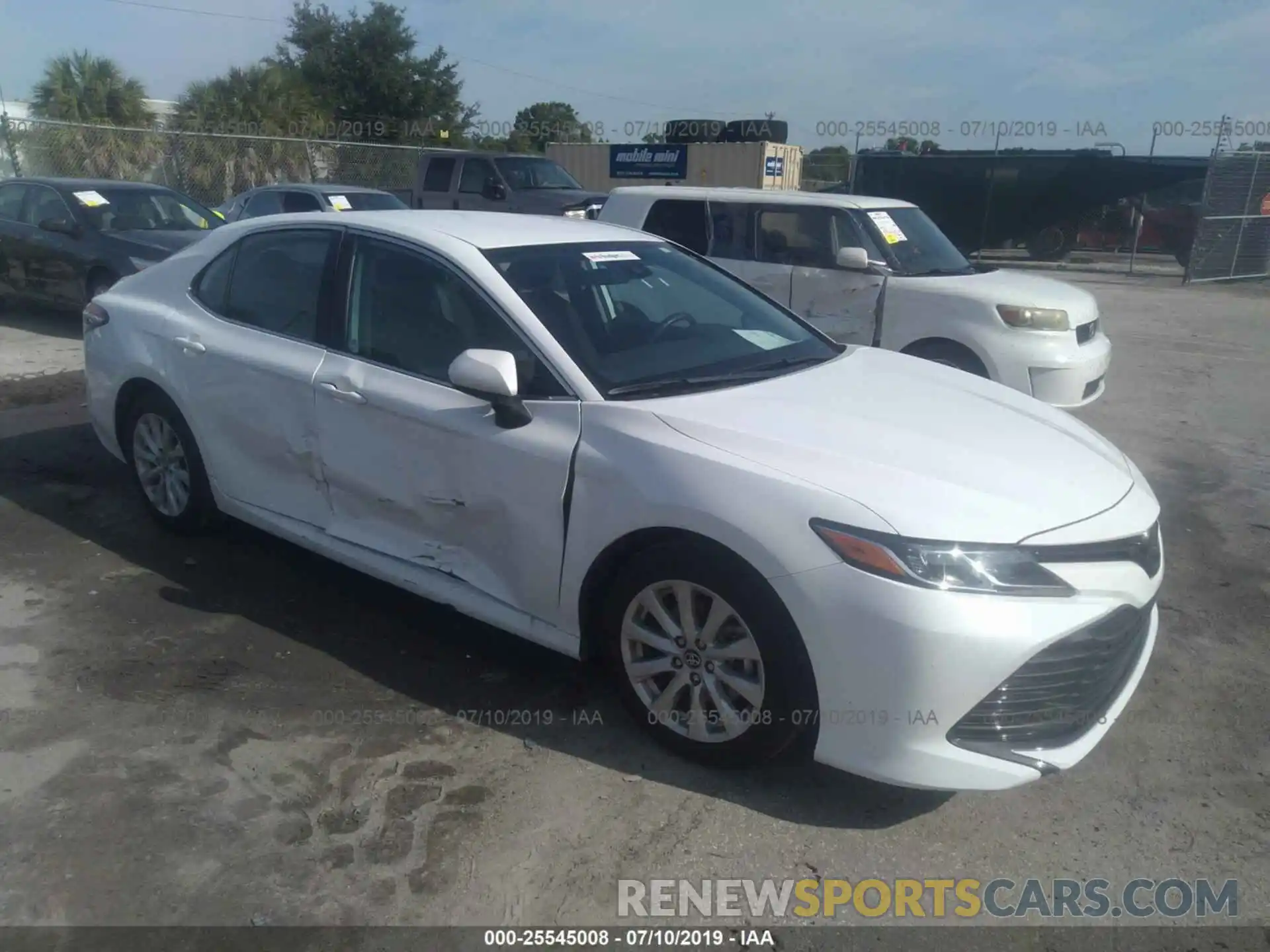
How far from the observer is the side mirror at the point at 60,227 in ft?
34.5

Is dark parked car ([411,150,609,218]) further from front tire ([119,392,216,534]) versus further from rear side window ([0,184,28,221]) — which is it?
front tire ([119,392,216,534])

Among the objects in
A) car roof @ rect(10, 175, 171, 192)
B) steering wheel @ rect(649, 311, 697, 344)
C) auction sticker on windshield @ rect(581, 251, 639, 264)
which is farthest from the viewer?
car roof @ rect(10, 175, 171, 192)

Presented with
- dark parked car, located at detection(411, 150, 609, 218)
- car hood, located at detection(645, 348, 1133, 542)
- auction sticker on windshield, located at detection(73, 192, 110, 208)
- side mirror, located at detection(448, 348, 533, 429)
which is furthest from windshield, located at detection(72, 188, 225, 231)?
car hood, located at detection(645, 348, 1133, 542)

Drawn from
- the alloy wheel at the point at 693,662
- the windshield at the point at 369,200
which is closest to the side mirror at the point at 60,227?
the windshield at the point at 369,200

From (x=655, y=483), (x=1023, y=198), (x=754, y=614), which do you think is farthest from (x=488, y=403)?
(x=1023, y=198)

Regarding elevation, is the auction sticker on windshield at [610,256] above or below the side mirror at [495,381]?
above

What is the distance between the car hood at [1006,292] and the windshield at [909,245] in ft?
0.57

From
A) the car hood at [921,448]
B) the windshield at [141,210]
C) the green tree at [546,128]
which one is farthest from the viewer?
the green tree at [546,128]

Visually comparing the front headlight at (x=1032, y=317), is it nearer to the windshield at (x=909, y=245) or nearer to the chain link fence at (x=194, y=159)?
the windshield at (x=909, y=245)

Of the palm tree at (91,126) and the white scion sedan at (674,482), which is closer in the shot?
the white scion sedan at (674,482)

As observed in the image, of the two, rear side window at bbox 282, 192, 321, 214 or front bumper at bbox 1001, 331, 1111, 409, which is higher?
rear side window at bbox 282, 192, 321, 214

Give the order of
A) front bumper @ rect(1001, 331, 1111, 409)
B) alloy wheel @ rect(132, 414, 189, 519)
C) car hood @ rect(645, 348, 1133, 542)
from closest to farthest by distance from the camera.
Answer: car hood @ rect(645, 348, 1133, 542)
alloy wheel @ rect(132, 414, 189, 519)
front bumper @ rect(1001, 331, 1111, 409)

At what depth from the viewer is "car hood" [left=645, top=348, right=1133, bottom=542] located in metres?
3.02

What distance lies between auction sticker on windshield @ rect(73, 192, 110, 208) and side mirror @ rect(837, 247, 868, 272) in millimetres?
7802
